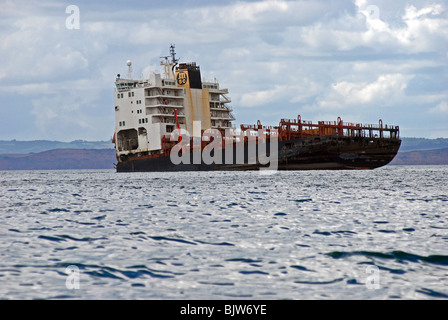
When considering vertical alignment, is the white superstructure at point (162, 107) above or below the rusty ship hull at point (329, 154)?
above

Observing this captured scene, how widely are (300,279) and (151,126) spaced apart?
6498 cm

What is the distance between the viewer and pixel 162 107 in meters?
74.0

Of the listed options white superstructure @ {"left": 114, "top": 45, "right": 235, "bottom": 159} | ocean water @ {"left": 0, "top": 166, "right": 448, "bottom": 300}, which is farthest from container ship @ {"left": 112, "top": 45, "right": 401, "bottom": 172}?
ocean water @ {"left": 0, "top": 166, "right": 448, "bottom": 300}

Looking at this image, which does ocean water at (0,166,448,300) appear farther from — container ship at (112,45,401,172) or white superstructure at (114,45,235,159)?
white superstructure at (114,45,235,159)

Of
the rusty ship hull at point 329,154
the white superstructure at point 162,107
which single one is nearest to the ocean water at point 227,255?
the rusty ship hull at point 329,154

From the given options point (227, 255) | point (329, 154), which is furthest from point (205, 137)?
point (227, 255)

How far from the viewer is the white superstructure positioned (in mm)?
73125

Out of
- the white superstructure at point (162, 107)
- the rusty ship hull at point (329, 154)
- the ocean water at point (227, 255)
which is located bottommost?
the ocean water at point (227, 255)

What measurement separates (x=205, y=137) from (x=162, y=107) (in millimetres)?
6771

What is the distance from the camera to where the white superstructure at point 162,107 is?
73125 millimetres

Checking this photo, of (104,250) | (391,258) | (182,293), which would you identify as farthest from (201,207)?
(182,293)

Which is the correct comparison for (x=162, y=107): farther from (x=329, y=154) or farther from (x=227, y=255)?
(x=227, y=255)

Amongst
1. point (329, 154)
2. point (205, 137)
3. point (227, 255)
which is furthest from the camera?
point (205, 137)

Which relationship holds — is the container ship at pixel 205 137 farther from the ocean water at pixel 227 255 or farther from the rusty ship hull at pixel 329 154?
the ocean water at pixel 227 255
